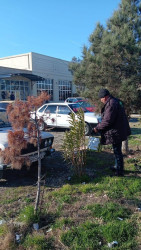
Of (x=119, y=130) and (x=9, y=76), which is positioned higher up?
(x=9, y=76)

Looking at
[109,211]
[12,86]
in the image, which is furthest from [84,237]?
[12,86]

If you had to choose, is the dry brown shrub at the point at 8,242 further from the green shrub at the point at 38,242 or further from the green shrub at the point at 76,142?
the green shrub at the point at 76,142

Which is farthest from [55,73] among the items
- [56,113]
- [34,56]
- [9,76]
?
[56,113]

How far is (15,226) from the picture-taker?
10.9 feet

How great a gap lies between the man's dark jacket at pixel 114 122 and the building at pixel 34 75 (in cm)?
2405

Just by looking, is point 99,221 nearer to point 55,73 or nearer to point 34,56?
point 34,56

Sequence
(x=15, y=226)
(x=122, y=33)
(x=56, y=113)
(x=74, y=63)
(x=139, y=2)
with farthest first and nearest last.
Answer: (x=56, y=113) → (x=74, y=63) → (x=139, y=2) → (x=122, y=33) → (x=15, y=226)

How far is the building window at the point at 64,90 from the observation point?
39906 mm

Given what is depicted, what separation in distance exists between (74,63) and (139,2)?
2.34 meters

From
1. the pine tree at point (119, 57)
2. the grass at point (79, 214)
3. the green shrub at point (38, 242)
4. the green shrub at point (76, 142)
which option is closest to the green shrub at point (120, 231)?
the grass at point (79, 214)

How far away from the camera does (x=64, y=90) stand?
40656mm

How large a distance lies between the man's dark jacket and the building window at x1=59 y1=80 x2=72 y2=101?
35.1 metres

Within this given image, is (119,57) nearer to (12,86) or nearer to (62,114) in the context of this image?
(62,114)

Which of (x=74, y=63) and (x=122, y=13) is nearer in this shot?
(x=122, y=13)
